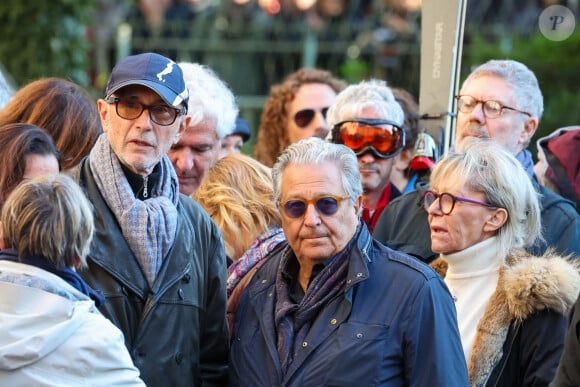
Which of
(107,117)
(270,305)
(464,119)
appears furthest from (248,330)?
(464,119)

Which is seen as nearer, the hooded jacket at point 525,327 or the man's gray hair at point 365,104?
the hooded jacket at point 525,327

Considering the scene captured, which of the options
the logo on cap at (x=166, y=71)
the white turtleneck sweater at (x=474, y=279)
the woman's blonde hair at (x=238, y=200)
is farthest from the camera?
the woman's blonde hair at (x=238, y=200)

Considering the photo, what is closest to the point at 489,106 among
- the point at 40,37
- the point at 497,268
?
the point at 497,268

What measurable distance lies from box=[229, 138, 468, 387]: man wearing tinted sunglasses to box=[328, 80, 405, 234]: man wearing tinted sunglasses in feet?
5.07

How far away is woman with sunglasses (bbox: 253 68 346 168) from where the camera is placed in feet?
24.5

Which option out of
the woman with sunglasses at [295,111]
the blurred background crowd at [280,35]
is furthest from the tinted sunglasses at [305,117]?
the blurred background crowd at [280,35]

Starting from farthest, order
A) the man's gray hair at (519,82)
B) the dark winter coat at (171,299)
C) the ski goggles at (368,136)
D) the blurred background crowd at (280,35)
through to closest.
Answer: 1. the blurred background crowd at (280,35)
2. the ski goggles at (368,136)
3. the man's gray hair at (519,82)
4. the dark winter coat at (171,299)

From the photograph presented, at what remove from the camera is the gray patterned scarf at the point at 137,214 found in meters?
4.36

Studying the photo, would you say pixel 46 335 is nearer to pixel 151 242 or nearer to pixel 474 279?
pixel 151 242

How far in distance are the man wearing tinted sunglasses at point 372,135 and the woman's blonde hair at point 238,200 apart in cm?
66

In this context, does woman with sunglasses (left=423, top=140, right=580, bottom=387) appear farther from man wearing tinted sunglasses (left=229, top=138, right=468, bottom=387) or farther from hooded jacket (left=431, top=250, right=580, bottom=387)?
man wearing tinted sunglasses (left=229, top=138, right=468, bottom=387)

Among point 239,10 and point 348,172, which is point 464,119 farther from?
point 239,10

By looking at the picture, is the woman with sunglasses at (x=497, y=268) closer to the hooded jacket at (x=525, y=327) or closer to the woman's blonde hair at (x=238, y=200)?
the hooded jacket at (x=525, y=327)

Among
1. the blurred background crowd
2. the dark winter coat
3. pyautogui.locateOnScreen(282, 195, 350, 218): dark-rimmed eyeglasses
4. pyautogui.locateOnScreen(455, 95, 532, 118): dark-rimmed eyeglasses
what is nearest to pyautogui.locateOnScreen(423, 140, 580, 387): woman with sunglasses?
pyautogui.locateOnScreen(282, 195, 350, 218): dark-rimmed eyeglasses
